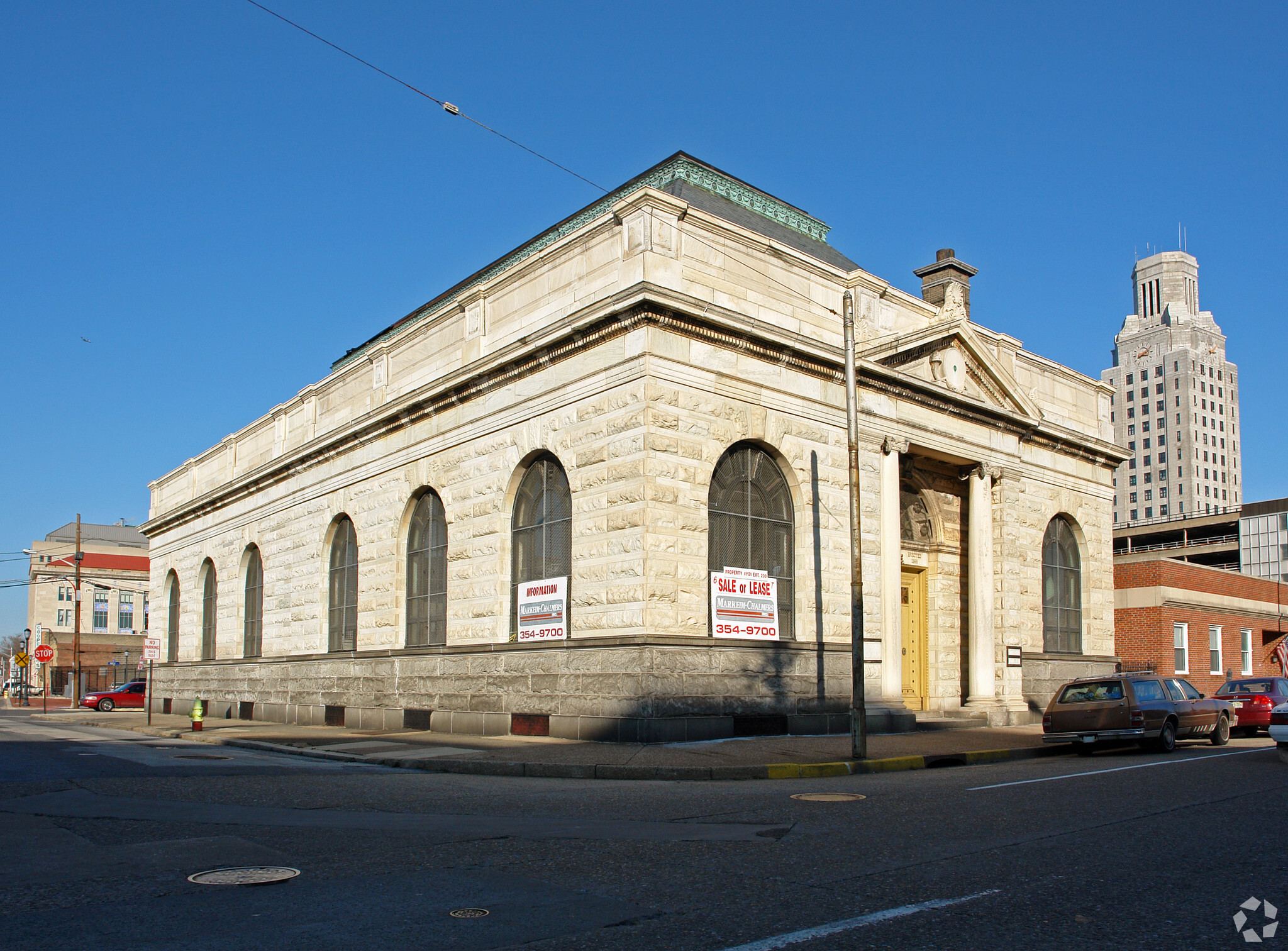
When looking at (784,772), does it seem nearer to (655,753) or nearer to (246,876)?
(655,753)

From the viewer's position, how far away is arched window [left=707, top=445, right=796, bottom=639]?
2112 centimetres

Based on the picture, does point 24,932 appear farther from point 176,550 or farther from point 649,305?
point 176,550

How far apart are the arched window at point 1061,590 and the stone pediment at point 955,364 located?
4127 millimetres

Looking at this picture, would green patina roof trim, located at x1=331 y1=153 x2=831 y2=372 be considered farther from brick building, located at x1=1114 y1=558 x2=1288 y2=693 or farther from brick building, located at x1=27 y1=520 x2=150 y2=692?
brick building, located at x1=27 y1=520 x2=150 y2=692

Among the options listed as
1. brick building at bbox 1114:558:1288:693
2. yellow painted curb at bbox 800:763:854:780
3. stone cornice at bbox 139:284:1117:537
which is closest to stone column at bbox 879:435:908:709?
stone cornice at bbox 139:284:1117:537

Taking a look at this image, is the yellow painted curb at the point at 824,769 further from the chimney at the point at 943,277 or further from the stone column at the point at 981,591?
the chimney at the point at 943,277

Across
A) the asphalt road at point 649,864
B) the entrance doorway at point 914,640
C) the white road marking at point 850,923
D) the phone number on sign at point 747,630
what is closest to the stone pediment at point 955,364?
the entrance doorway at point 914,640

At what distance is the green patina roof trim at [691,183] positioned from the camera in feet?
87.5

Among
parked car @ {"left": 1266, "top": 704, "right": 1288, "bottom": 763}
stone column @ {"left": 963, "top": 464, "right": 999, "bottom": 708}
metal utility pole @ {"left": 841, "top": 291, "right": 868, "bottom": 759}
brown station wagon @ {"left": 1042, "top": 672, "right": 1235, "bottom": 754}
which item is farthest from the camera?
stone column @ {"left": 963, "top": 464, "right": 999, "bottom": 708}

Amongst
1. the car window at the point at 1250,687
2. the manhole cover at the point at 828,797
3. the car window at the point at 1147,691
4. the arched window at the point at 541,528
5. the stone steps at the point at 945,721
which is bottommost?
the stone steps at the point at 945,721

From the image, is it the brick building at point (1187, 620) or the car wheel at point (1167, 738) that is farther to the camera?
the brick building at point (1187, 620)

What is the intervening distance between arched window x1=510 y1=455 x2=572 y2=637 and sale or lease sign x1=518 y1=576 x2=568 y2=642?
0.16m

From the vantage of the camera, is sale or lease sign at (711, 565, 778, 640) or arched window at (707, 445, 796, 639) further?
arched window at (707, 445, 796, 639)
